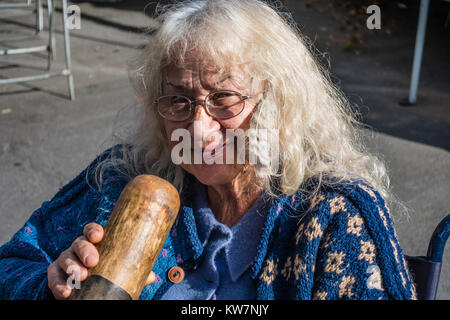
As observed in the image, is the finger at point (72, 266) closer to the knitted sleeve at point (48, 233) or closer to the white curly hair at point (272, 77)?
the knitted sleeve at point (48, 233)

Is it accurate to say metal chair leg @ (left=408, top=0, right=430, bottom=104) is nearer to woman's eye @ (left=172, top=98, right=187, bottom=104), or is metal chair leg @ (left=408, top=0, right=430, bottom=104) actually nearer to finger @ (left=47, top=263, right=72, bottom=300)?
woman's eye @ (left=172, top=98, right=187, bottom=104)

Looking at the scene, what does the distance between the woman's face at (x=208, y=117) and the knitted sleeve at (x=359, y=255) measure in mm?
381

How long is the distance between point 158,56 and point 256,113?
15.9 inches

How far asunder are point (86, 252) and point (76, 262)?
62 millimetres

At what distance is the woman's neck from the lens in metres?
1.91

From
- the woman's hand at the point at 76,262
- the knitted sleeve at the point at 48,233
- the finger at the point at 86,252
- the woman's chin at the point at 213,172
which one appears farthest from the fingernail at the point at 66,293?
the woman's chin at the point at 213,172

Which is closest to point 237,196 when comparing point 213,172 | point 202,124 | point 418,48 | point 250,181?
point 250,181

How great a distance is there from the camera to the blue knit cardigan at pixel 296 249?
1564mm

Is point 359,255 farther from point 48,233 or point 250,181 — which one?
point 48,233

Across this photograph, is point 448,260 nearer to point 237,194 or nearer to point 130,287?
point 237,194

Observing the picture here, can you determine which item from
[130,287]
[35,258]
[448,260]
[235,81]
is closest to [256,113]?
[235,81]

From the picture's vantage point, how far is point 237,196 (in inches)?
75.8

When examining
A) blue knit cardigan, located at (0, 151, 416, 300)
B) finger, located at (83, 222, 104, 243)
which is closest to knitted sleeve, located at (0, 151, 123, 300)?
blue knit cardigan, located at (0, 151, 416, 300)

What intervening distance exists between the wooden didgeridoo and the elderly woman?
0.24 meters
